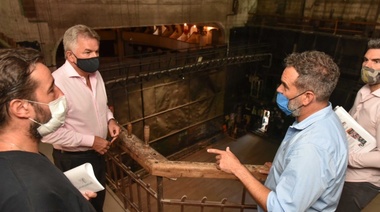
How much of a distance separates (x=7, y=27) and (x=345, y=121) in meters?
6.76

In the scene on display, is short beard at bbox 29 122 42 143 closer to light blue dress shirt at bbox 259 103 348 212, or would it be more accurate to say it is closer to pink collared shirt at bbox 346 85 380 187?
light blue dress shirt at bbox 259 103 348 212

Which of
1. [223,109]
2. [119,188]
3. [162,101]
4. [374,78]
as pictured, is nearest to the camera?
[374,78]

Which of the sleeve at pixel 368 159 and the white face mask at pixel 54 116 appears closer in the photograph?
the white face mask at pixel 54 116

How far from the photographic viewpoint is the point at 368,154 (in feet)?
6.04

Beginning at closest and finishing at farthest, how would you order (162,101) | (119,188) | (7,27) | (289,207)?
(289,207) < (119,188) < (7,27) < (162,101)

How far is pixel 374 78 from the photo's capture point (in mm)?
2109

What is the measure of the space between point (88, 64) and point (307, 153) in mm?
1876

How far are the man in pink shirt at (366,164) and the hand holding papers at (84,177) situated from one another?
6.24 ft

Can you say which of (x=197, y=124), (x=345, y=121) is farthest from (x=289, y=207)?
(x=197, y=124)

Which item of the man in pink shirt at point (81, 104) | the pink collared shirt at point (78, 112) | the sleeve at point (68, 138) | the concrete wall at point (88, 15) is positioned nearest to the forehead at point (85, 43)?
the man in pink shirt at point (81, 104)

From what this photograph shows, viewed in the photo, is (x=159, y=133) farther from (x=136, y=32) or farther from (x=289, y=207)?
(x=289, y=207)

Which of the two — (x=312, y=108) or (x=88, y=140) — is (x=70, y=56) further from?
(x=312, y=108)

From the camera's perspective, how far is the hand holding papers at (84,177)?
1.57m

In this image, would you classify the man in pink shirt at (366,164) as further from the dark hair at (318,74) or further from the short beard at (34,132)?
the short beard at (34,132)
